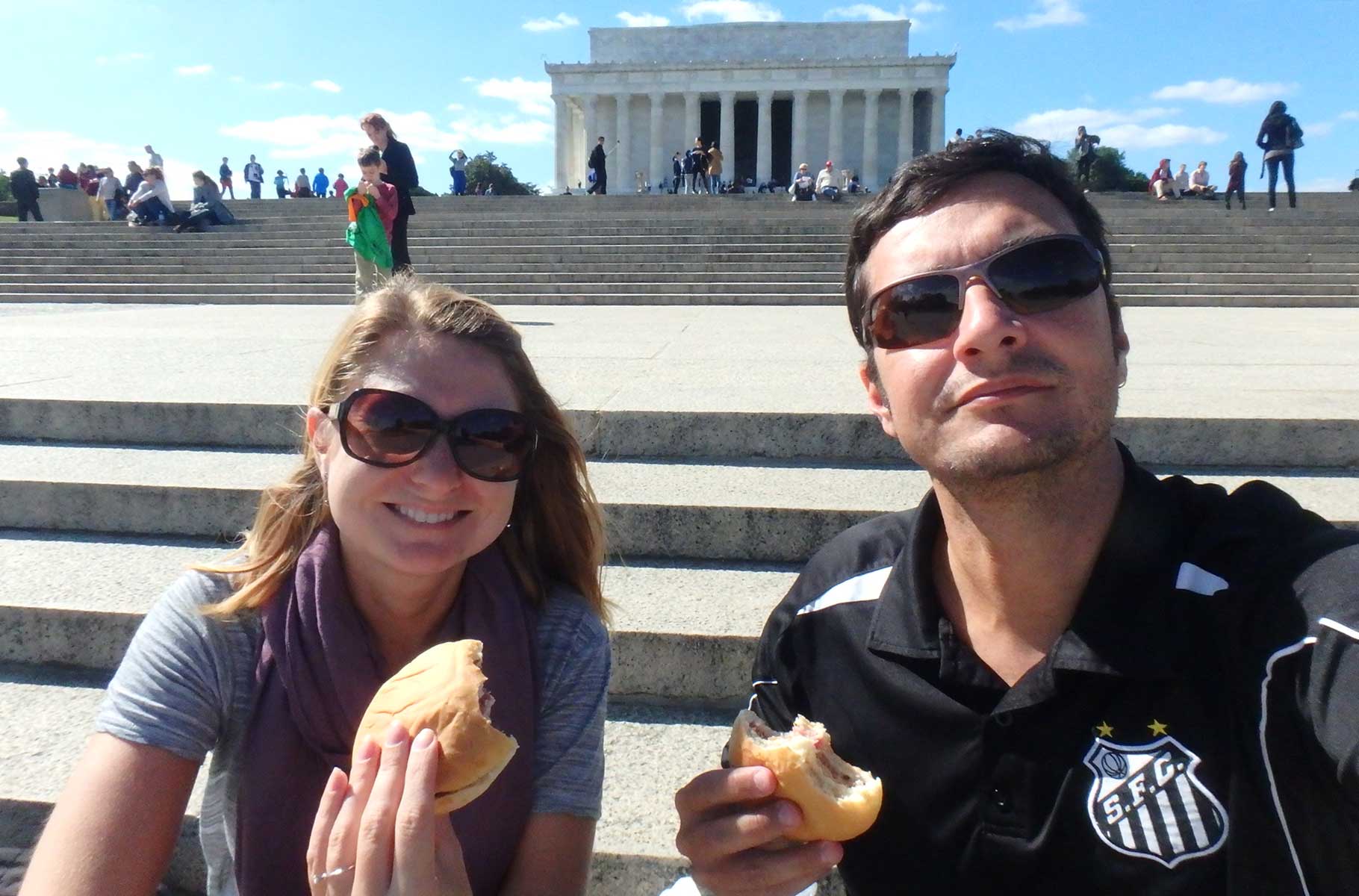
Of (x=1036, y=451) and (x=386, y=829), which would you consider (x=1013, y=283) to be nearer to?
(x=1036, y=451)

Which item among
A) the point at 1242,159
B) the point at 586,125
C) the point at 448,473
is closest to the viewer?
the point at 448,473

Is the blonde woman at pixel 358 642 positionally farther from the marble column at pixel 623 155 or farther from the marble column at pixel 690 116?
the marble column at pixel 623 155

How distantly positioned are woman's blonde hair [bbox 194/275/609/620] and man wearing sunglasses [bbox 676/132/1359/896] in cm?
53

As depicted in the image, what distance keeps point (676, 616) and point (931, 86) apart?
181 ft

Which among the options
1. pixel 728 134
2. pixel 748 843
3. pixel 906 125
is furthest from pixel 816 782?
pixel 906 125

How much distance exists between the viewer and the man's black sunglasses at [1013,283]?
1669mm

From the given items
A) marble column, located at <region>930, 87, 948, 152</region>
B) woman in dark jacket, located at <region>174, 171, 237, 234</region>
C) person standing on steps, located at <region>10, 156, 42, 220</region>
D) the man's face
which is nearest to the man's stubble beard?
the man's face

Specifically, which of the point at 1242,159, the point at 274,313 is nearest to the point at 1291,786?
the point at 274,313

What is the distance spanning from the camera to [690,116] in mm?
53781

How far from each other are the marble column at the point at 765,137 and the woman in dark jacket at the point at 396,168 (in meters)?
44.8

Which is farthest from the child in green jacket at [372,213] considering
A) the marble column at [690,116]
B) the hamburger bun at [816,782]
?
the marble column at [690,116]

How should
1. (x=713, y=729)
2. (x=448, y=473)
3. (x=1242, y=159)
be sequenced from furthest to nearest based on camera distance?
(x=1242, y=159), (x=713, y=729), (x=448, y=473)

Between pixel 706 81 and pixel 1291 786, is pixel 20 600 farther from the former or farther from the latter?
pixel 706 81

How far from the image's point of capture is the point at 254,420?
4523mm
